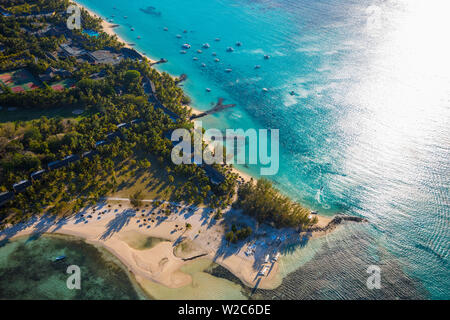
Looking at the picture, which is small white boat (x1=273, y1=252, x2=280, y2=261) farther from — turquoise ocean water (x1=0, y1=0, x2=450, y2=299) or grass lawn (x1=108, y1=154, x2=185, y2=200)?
grass lawn (x1=108, y1=154, x2=185, y2=200)

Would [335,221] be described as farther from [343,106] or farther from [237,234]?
[343,106]

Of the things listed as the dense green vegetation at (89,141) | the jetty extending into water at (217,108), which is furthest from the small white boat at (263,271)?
the jetty extending into water at (217,108)

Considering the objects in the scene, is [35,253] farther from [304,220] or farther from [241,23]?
[241,23]

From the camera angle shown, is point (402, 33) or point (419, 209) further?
point (402, 33)

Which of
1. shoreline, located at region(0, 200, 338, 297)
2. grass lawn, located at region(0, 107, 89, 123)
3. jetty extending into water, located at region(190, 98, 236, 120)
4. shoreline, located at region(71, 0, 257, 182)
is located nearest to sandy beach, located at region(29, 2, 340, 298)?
shoreline, located at region(0, 200, 338, 297)

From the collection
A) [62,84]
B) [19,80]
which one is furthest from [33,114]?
[19,80]
